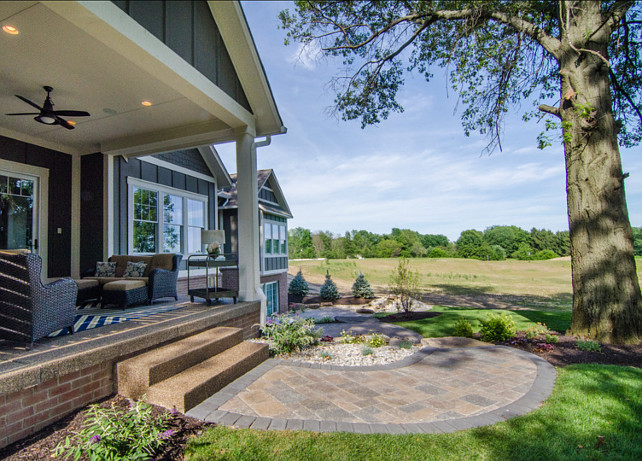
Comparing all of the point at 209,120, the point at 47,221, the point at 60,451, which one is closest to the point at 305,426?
the point at 60,451

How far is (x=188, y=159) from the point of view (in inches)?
364

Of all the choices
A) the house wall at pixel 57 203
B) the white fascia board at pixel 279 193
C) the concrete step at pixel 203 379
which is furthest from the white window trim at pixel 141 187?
the white fascia board at pixel 279 193

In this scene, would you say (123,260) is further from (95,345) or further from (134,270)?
(95,345)

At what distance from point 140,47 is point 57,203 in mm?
5346

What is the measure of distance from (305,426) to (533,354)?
357cm

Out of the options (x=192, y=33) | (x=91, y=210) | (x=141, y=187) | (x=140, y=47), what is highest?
(x=192, y=33)

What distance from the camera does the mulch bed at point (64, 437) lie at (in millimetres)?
2205

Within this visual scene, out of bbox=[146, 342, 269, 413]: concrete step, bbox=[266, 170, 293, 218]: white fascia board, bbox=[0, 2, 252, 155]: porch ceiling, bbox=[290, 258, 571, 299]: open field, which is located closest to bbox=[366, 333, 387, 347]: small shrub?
bbox=[146, 342, 269, 413]: concrete step

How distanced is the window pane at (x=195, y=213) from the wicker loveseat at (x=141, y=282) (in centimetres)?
276

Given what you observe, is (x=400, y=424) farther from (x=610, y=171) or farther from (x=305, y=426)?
(x=610, y=171)

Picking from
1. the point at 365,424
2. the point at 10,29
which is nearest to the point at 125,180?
the point at 10,29

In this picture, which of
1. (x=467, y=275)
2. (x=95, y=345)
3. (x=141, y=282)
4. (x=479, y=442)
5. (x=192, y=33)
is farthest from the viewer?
(x=467, y=275)

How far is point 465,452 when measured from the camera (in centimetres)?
227

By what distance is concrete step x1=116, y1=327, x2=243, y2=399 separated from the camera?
3023 mm
